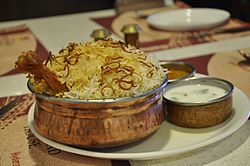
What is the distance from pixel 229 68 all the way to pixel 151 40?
0.51 metres

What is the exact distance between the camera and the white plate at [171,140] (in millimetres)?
752

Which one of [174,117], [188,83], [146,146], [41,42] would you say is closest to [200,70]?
[188,83]

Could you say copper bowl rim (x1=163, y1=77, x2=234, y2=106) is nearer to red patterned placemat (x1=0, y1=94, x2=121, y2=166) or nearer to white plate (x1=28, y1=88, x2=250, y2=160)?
white plate (x1=28, y1=88, x2=250, y2=160)

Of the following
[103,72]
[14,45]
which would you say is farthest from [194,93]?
[14,45]

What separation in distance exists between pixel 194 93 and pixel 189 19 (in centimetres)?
103

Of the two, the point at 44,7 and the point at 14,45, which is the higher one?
the point at 14,45

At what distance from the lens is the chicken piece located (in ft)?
2.37

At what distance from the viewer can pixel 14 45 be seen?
5.74 ft

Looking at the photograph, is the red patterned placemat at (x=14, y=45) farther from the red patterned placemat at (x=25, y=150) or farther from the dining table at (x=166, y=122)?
the red patterned placemat at (x=25, y=150)

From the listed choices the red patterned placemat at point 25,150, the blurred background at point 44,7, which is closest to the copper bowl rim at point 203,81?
the red patterned placemat at point 25,150

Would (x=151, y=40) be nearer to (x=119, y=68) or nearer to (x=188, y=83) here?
(x=188, y=83)

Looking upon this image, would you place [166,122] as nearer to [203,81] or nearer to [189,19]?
[203,81]

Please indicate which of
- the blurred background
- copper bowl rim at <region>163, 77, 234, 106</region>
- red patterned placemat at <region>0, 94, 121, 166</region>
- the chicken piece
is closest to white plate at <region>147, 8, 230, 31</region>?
copper bowl rim at <region>163, 77, 234, 106</region>

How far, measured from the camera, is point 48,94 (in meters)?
0.79
